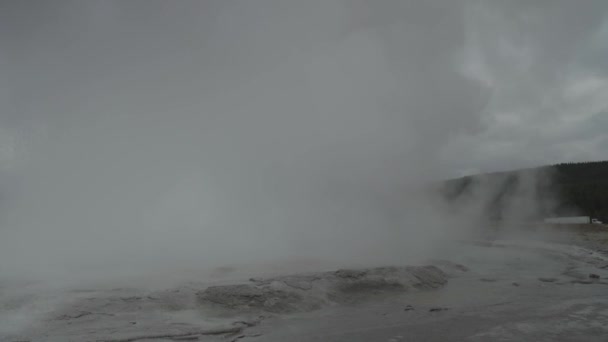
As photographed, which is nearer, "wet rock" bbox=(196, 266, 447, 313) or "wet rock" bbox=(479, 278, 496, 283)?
"wet rock" bbox=(196, 266, 447, 313)

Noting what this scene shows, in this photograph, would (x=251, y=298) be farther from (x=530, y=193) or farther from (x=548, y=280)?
(x=530, y=193)

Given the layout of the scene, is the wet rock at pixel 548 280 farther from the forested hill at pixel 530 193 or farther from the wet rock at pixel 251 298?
the forested hill at pixel 530 193

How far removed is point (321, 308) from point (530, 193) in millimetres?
27288

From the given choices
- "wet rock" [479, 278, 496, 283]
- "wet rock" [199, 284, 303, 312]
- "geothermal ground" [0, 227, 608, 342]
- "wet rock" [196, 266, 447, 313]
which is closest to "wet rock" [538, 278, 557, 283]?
"geothermal ground" [0, 227, 608, 342]

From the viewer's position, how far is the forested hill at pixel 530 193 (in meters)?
24.2

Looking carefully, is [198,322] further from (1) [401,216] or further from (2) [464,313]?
(1) [401,216]

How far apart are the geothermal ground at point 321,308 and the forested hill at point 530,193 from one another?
1182cm

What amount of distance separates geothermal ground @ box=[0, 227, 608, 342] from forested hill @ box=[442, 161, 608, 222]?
11.8 meters

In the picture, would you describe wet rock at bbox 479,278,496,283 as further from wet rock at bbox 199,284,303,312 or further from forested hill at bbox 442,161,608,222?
forested hill at bbox 442,161,608,222

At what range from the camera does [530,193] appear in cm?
2989

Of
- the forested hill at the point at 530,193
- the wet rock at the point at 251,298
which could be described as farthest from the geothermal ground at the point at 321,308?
the forested hill at the point at 530,193

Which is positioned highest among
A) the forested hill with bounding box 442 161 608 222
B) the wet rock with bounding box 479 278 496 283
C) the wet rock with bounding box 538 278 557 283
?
the forested hill with bounding box 442 161 608 222

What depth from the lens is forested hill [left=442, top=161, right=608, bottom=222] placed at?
24.2 metres

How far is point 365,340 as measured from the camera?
4.86 metres
